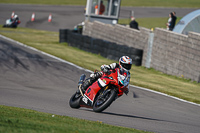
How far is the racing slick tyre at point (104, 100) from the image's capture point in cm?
757

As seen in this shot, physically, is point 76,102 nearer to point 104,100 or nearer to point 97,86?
point 97,86

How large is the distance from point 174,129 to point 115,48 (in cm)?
1133

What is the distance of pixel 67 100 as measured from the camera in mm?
9656

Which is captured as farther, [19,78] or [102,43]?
[102,43]

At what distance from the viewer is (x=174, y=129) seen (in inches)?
280

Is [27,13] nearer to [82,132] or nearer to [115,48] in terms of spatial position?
[115,48]

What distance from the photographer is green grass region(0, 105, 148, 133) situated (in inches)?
210

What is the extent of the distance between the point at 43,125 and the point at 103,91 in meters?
2.50

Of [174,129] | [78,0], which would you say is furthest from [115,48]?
[78,0]

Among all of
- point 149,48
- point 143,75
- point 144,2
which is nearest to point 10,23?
point 149,48

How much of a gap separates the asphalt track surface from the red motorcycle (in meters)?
0.23

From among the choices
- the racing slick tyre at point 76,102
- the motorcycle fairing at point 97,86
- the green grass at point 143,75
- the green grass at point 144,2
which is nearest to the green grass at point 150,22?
the green grass at point 144,2

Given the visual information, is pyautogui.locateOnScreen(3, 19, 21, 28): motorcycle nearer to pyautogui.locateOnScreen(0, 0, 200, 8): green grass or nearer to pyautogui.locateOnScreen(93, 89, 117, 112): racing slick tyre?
pyautogui.locateOnScreen(0, 0, 200, 8): green grass

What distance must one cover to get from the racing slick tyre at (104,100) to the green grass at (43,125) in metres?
1.11
